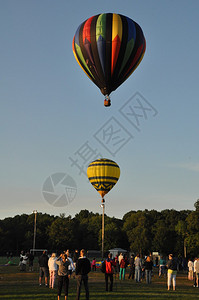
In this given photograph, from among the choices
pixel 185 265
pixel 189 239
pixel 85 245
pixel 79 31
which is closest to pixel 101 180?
pixel 185 265

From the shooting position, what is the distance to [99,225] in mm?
110750

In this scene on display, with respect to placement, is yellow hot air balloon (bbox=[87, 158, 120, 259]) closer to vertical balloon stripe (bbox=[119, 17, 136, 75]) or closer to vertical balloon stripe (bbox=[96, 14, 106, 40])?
vertical balloon stripe (bbox=[119, 17, 136, 75])

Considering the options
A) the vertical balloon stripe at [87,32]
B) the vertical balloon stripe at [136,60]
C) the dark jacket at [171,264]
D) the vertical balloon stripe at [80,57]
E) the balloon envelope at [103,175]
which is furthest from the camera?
the balloon envelope at [103,175]

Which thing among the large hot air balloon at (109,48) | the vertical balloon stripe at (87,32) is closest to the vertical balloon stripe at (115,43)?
the large hot air balloon at (109,48)

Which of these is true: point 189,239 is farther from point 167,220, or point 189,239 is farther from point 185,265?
point 167,220

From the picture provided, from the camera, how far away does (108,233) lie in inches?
4077

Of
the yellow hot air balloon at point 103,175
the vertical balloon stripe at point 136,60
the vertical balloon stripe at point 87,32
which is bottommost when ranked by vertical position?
the yellow hot air balloon at point 103,175

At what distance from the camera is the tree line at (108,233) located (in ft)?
310

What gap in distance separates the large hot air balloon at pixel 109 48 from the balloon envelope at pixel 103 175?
20010 millimetres

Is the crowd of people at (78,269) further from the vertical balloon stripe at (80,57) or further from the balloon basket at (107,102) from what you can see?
the vertical balloon stripe at (80,57)

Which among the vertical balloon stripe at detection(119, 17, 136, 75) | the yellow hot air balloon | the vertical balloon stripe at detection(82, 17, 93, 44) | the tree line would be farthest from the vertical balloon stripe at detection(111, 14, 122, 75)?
the tree line

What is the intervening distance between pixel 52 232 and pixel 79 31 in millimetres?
71379

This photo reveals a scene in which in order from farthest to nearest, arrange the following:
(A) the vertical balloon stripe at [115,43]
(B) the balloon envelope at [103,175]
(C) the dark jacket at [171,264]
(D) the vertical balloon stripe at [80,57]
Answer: (B) the balloon envelope at [103,175]
(D) the vertical balloon stripe at [80,57]
(A) the vertical balloon stripe at [115,43]
(C) the dark jacket at [171,264]

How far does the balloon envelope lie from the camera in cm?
4866
